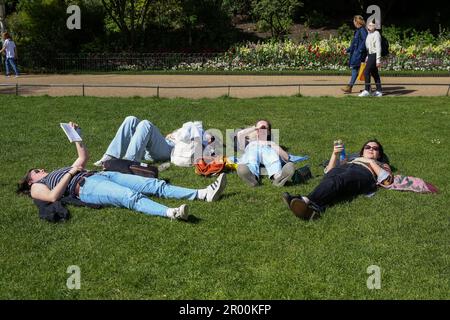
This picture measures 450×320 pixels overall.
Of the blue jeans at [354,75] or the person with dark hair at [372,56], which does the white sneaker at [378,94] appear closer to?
the person with dark hair at [372,56]

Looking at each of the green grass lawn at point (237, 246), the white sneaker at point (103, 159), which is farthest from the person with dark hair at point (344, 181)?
the white sneaker at point (103, 159)

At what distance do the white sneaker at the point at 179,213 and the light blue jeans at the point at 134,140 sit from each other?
2059 mm

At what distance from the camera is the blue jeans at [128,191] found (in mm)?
5734

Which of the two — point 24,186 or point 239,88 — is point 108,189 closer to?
point 24,186

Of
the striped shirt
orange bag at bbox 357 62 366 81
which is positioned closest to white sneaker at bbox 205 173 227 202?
the striped shirt

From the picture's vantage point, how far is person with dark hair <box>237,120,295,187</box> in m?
6.72

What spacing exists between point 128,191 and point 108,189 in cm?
21

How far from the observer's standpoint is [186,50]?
90.6ft

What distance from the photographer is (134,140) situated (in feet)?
24.6

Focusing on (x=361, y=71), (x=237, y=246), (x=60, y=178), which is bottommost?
(x=237, y=246)

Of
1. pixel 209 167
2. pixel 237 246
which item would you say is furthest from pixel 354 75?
pixel 237 246
